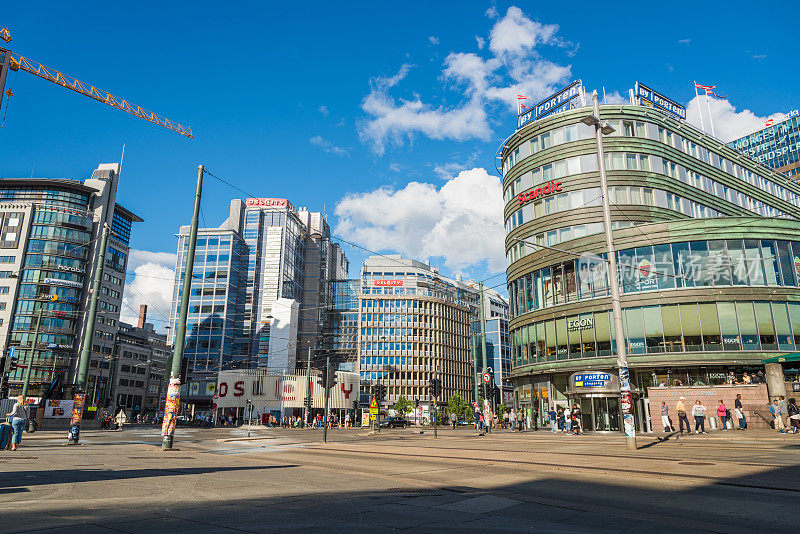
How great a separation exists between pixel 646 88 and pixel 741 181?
16630mm

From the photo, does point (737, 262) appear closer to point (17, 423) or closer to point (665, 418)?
point (665, 418)

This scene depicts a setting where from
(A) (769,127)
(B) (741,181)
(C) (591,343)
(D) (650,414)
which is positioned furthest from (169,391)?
(A) (769,127)

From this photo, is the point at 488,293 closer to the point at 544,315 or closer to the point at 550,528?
the point at 544,315

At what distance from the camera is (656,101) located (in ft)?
167

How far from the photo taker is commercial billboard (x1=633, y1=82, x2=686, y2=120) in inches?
1935

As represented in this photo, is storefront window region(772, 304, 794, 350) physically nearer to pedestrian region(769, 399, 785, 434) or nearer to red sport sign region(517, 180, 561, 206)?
pedestrian region(769, 399, 785, 434)

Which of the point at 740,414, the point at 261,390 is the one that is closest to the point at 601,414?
the point at 740,414

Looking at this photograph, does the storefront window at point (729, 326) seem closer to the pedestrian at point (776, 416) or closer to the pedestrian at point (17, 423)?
the pedestrian at point (776, 416)

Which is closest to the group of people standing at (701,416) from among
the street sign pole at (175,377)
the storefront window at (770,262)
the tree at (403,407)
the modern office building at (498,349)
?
the storefront window at (770,262)

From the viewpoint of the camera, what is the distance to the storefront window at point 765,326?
35.2m

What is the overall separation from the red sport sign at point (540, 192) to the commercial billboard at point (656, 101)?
12.2 metres

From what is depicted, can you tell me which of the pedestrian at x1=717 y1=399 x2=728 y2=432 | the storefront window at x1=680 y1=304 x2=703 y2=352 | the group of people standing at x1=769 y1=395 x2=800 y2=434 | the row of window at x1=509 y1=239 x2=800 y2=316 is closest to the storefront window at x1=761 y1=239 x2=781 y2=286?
the row of window at x1=509 y1=239 x2=800 y2=316

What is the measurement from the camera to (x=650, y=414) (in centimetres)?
3195

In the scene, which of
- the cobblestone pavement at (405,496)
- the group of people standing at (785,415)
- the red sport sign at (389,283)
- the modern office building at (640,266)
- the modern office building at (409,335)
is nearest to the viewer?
the cobblestone pavement at (405,496)
